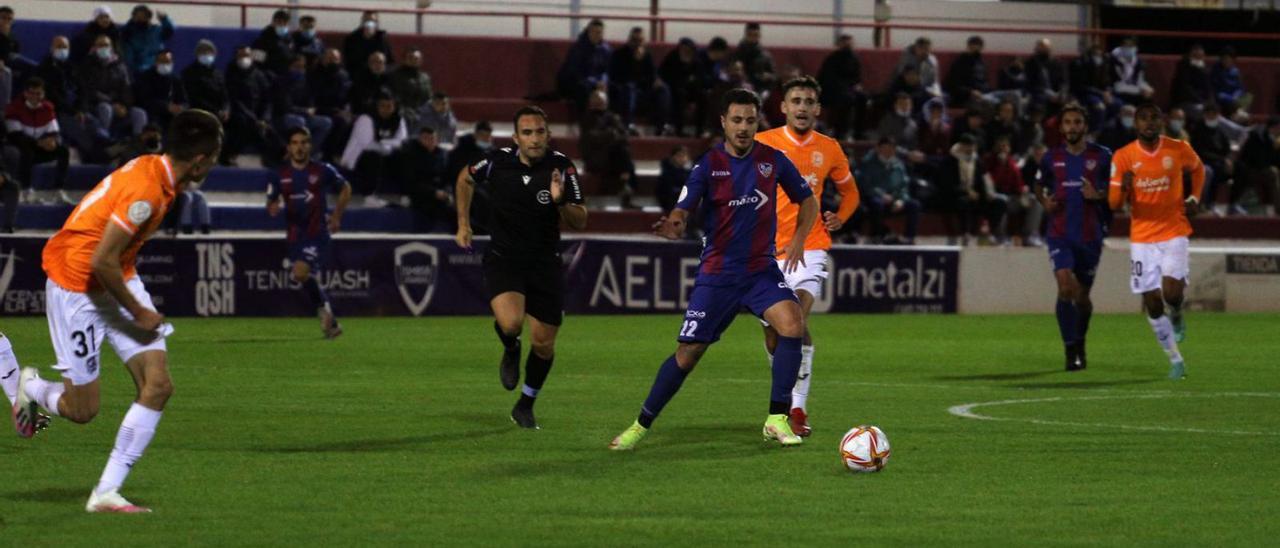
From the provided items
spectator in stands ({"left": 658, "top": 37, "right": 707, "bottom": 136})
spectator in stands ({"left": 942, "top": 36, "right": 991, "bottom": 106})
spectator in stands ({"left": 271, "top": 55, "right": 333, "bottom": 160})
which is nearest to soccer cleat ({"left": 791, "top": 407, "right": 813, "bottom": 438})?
spectator in stands ({"left": 271, "top": 55, "right": 333, "bottom": 160})

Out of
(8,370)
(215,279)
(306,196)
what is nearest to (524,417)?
(8,370)

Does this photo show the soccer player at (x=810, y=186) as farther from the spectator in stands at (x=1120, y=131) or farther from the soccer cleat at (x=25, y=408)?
the spectator in stands at (x=1120, y=131)

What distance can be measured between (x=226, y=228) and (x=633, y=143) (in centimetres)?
714

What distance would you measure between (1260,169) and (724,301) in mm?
22758

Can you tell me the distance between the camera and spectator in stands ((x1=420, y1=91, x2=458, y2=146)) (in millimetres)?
27328

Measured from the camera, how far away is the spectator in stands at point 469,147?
25891 mm

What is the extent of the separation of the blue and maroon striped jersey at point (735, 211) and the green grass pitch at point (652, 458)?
107 cm

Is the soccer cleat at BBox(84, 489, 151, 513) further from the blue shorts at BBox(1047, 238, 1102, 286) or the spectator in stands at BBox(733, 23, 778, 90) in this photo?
the spectator in stands at BBox(733, 23, 778, 90)

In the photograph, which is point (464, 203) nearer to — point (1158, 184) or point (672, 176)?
point (1158, 184)

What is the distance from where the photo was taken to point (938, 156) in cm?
2905

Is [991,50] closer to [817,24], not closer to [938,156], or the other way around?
[817,24]

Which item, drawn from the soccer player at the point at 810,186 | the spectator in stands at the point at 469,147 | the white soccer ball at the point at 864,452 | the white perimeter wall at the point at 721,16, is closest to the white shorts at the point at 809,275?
the soccer player at the point at 810,186

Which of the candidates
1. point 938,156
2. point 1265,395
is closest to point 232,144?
point 938,156

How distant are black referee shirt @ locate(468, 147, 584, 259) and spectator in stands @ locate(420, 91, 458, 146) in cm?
1521
